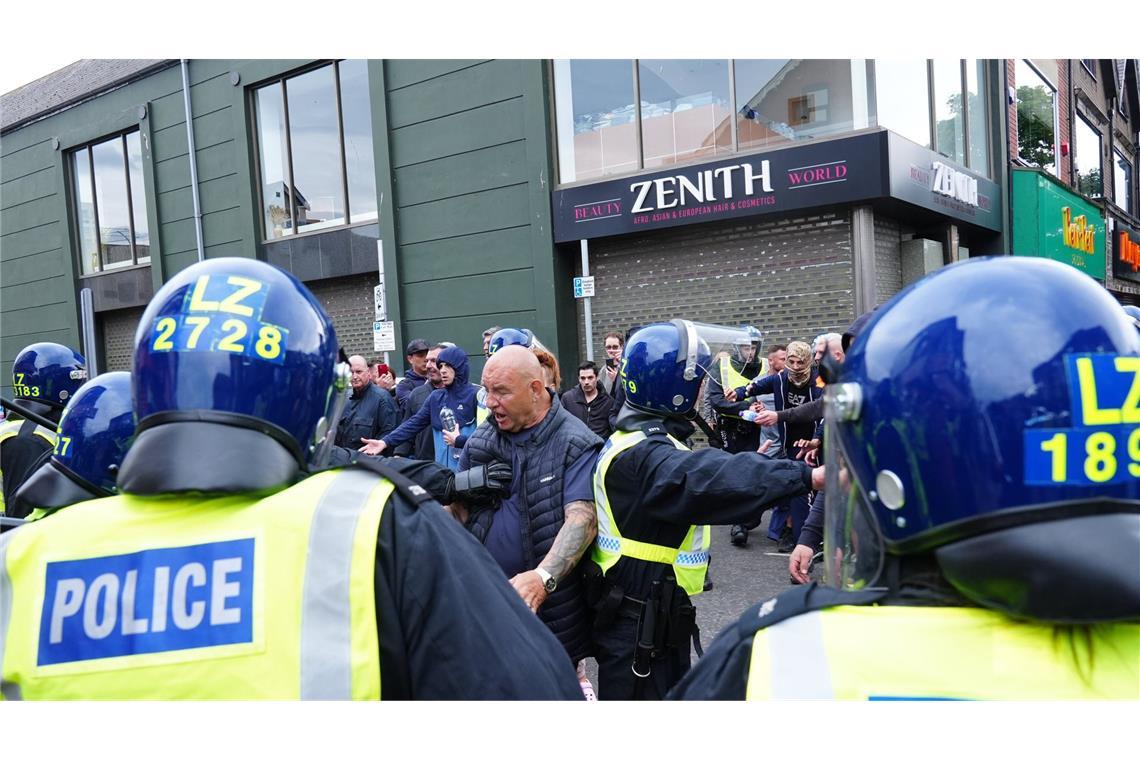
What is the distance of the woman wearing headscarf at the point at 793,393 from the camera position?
20.1ft

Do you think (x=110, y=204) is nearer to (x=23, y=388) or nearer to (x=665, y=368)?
(x=23, y=388)

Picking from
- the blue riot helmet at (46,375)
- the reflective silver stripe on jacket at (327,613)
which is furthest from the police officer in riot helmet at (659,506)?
the blue riot helmet at (46,375)

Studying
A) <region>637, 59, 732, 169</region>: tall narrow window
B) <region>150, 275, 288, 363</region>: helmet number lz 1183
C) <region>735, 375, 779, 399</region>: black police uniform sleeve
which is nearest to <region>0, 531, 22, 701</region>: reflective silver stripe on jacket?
<region>150, 275, 288, 363</region>: helmet number lz 1183

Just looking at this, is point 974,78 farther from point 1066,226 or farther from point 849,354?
point 849,354

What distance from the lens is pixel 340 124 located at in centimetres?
1271

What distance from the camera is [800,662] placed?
1.00 metres

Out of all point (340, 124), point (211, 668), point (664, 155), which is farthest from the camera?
point (340, 124)

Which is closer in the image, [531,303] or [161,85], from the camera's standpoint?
[531,303]

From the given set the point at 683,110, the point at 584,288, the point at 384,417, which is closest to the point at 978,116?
the point at 683,110

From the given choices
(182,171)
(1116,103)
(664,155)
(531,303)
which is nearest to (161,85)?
(182,171)

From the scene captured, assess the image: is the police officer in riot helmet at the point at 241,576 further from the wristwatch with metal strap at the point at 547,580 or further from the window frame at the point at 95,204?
the window frame at the point at 95,204

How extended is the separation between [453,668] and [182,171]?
1564cm

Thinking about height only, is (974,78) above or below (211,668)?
above

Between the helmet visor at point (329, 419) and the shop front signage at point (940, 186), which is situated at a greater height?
the shop front signage at point (940, 186)
